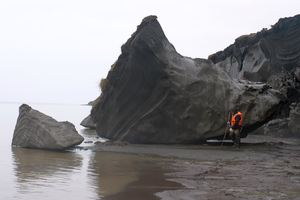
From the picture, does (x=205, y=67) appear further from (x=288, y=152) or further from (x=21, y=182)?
(x=21, y=182)

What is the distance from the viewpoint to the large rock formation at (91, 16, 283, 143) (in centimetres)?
1315

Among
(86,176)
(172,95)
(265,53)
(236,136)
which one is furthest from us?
(265,53)

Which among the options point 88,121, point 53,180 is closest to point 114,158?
point 53,180

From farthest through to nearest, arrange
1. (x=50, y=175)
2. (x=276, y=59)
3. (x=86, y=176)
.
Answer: (x=276, y=59) < (x=86, y=176) < (x=50, y=175)

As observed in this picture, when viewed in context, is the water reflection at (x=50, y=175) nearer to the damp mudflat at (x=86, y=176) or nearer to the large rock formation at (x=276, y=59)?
the damp mudflat at (x=86, y=176)

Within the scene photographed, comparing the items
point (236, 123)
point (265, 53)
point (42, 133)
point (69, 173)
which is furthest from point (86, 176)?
point (265, 53)

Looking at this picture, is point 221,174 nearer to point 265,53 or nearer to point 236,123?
point 236,123

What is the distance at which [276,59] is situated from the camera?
22172mm

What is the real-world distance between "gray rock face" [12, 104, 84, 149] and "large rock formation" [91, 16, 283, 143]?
265cm

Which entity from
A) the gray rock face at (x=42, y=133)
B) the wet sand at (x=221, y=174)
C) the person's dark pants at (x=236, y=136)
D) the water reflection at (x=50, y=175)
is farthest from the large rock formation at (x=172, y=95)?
the water reflection at (x=50, y=175)

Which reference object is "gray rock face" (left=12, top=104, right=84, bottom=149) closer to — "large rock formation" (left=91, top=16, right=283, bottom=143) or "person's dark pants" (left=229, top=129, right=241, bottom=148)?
"large rock formation" (left=91, top=16, right=283, bottom=143)

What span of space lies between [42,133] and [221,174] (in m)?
7.00

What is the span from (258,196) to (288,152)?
6.73 meters

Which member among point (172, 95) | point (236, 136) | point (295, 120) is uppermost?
point (172, 95)
